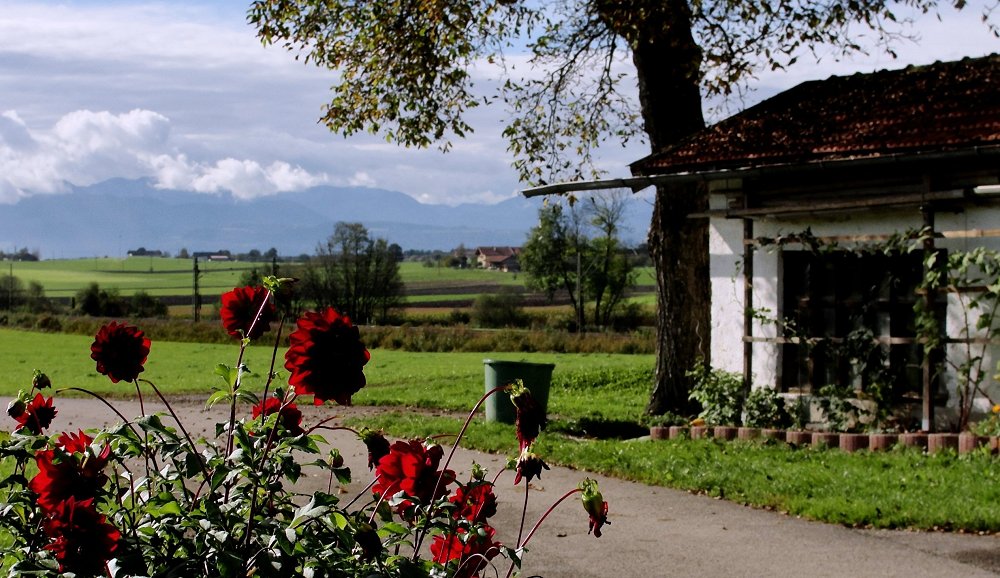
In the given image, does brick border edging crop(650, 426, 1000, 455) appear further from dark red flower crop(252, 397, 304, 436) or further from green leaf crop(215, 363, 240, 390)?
green leaf crop(215, 363, 240, 390)

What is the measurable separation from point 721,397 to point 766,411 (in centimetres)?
72

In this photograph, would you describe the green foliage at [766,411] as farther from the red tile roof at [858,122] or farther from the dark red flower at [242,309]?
the dark red flower at [242,309]

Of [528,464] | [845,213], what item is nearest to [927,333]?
[845,213]

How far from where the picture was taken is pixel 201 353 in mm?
37094

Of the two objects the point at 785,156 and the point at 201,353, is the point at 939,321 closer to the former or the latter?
the point at 785,156

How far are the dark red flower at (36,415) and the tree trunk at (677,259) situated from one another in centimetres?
1130

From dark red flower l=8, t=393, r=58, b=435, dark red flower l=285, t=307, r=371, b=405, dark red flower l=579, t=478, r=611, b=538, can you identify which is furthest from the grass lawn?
dark red flower l=579, t=478, r=611, b=538

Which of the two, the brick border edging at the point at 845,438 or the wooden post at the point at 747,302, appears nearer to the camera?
the brick border edging at the point at 845,438

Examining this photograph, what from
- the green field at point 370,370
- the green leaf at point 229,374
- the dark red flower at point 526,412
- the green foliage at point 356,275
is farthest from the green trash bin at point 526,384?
the green foliage at point 356,275

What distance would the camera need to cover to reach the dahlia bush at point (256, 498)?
10.7 feet

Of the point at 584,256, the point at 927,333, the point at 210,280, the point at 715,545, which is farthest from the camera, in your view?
the point at 210,280

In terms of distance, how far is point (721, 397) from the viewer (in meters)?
13.7

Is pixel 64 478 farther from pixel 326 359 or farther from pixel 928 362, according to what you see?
pixel 928 362

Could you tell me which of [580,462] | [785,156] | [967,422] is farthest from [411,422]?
A: [967,422]
